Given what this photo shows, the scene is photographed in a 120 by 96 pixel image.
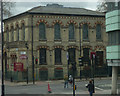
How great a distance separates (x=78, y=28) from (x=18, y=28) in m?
10.5

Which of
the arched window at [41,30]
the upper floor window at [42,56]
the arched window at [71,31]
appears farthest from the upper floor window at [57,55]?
the arched window at [41,30]

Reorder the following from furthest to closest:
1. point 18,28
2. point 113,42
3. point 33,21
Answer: point 18,28 → point 33,21 → point 113,42

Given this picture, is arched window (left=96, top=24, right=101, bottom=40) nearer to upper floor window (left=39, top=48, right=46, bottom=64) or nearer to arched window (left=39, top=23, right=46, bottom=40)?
arched window (left=39, top=23, right=46, bottom=40)

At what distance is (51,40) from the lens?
151 ft

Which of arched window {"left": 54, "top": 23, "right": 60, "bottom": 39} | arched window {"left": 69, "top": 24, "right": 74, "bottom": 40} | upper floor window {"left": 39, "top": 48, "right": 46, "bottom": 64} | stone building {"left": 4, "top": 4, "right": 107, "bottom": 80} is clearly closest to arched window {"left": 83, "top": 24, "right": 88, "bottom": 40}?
stone building {"left": 4, "top": 4, "right": 107, "bottom": 80}

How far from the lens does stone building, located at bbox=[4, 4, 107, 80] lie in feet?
146

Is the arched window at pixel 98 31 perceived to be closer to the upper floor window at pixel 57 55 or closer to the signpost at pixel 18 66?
the upper floor window at pixel 57 55

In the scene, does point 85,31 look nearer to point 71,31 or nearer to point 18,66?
point 71,31

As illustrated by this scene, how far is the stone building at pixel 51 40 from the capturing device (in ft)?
146

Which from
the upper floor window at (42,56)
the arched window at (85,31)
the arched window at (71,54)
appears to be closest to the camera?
the upper floor window at (42,56)

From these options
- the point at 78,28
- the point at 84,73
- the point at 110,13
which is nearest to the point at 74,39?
the point at 78,28

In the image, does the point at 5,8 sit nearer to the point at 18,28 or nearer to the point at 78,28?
the point at 18,28

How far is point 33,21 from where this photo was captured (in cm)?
4466

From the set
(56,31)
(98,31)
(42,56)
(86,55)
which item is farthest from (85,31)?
(42,56)
